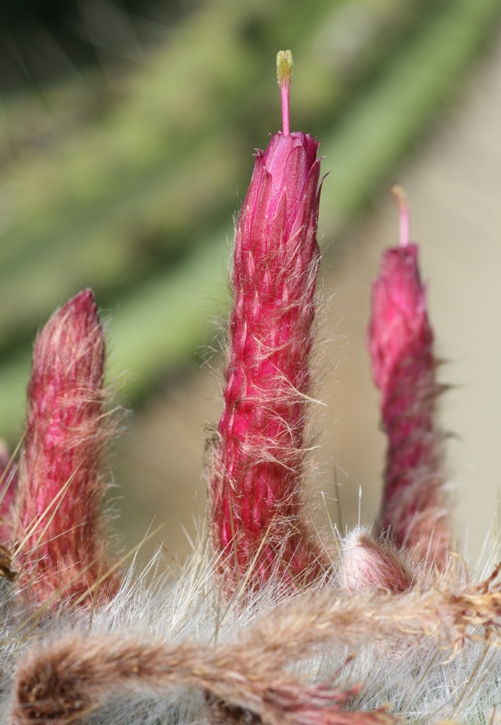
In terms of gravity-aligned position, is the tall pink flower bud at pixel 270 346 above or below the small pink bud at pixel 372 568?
above

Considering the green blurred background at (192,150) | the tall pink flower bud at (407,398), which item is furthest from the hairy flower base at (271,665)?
the green blurred background at (192,150)

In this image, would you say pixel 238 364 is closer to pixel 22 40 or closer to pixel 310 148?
pixel 310 148

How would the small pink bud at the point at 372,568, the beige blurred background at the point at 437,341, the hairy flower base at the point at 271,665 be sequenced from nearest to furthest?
the hairy flower base at the point at 271,665, the small pink bud at the point at 372,568, the beige blurred background at the point at 437,341

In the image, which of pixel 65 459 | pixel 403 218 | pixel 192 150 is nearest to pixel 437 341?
pixel 192 150

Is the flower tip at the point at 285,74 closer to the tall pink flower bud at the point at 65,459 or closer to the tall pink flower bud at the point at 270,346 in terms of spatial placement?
the tall pink flower bud at the point at 270,346

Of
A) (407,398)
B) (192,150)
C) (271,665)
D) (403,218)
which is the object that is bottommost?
(271,665)

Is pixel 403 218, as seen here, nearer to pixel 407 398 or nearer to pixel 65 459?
pixel 407 398
